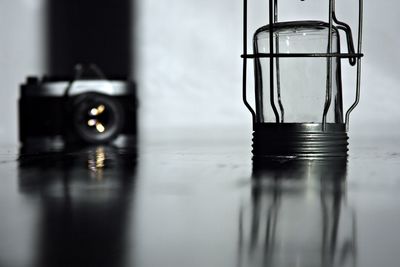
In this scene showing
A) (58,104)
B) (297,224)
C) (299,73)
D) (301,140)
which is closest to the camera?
(297,224)

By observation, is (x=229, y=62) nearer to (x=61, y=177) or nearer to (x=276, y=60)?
(x=276, y=60)

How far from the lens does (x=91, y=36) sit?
217 centimetres

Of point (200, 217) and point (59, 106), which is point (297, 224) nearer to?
point (200, 217)

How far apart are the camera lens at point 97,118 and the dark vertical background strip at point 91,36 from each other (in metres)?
0.68

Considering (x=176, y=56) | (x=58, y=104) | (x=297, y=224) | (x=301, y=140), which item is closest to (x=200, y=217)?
(x=297, y=224)

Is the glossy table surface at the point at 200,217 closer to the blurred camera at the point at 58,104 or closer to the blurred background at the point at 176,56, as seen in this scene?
the blurred camera at the point at 58,104

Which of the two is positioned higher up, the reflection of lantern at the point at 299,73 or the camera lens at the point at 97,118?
the reflection of lantern at the point at 299,73

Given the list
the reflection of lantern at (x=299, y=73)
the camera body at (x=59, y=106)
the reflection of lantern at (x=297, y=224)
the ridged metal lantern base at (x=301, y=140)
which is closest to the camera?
the reflection of lantern at (x=297, y=224)

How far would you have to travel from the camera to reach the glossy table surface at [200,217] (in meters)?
0.26

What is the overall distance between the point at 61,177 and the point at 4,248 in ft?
1.26

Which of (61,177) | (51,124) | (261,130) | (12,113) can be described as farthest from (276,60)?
(12,113)

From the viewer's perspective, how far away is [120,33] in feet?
7.09

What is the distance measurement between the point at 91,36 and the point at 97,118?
2.38ft

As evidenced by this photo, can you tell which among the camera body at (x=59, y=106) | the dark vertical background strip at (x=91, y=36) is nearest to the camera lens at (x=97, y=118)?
the camera body at (x=59, y=106)
